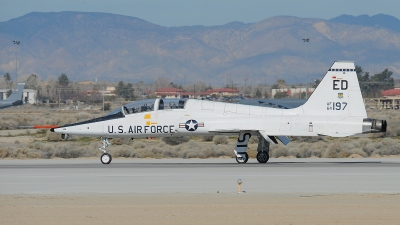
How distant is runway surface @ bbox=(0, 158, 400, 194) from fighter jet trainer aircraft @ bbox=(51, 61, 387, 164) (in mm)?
1105

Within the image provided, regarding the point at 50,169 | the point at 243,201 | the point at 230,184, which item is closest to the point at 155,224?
the point at 243,201

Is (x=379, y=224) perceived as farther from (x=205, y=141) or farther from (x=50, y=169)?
(x=205, y=141)

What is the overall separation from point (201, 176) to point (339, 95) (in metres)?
7.13

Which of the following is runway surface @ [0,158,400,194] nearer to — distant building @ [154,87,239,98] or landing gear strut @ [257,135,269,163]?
landing gear strut @ [257,135,269,163]

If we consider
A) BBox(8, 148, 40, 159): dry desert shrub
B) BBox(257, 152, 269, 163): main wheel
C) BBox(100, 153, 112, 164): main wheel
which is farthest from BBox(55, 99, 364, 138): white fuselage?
BBox(8, 148, 40, 159): dry desert shrub

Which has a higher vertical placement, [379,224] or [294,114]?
[294,114]

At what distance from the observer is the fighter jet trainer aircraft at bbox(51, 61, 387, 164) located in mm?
26719

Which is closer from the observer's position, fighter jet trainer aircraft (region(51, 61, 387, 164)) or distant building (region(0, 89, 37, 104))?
fighter jet trainer aircraft (region(51, 61, 387, 164))

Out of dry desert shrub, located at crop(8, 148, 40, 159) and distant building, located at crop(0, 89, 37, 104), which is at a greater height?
distant building, located at crop(0, 89, 37, 104)

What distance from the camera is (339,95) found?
27125mm

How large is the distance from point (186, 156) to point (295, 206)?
15.5 meters

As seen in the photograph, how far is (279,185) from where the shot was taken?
802 inches

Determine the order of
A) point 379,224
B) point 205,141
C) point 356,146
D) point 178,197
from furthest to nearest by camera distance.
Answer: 1. point 205,141
2. point 356,146
3. point 178,197
4. point 379,224

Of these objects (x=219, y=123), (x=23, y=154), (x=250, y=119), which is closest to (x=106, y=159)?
(x=219, y=123)
